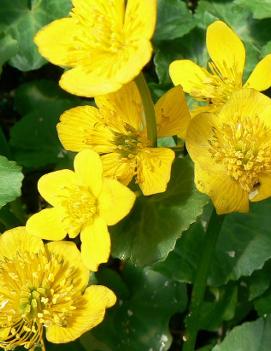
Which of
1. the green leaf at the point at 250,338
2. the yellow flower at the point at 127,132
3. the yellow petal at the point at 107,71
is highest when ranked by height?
the yellow petal at the point at 107,71

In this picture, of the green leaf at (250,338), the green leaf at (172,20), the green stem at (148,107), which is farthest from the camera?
the green leaf at (172,20)

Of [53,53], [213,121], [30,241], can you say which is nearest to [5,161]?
[30,241]

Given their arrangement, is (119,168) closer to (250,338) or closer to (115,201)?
(115,201)

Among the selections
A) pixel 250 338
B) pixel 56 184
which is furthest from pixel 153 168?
pixel 250 338

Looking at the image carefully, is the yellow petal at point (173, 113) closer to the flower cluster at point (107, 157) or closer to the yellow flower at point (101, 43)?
the flower cluster at point (107, 157)

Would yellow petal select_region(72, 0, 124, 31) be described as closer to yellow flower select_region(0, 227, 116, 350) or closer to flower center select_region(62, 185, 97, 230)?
flower center select_region(62, 185, 97, 230)

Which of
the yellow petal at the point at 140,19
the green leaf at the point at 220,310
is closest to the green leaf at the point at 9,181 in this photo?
the yellow petal at the point at 140,19

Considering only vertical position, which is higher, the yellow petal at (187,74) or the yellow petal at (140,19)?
the yellow petal at (140,19)
